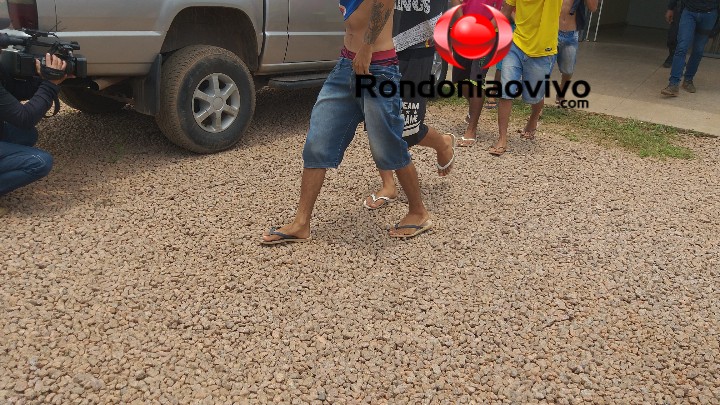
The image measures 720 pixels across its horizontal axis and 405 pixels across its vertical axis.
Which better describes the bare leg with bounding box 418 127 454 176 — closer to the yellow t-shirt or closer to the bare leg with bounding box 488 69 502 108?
the yellow t-shirt

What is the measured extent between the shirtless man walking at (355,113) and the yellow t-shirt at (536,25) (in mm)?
2295

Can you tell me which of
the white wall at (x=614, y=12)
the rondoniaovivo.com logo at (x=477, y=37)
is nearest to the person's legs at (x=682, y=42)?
the rondoniaovivo.com logo at (x=477, y=37)

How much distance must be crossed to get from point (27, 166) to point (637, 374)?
3610 mm

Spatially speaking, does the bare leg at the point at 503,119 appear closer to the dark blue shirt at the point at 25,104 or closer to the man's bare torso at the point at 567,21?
the man's bare torso at the point at 567,21

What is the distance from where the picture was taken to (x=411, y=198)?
377 cm

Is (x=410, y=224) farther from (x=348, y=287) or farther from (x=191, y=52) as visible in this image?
(x=191, y=52)

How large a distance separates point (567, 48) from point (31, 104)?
4902mm

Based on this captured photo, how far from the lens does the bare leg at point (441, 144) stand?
13.8 ft

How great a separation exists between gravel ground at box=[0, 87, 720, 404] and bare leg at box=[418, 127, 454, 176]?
0.84ft

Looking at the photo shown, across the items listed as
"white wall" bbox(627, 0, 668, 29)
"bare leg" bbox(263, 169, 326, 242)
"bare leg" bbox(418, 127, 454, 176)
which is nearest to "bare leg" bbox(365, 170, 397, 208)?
"bare leg" bbox(418, 127, 454, 176)

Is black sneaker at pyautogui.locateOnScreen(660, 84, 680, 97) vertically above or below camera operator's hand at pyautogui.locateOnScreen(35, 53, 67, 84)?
below

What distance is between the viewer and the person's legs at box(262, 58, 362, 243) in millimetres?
3434

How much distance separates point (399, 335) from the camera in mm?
2887

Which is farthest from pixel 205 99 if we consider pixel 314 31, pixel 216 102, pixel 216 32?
pixel 314 31
